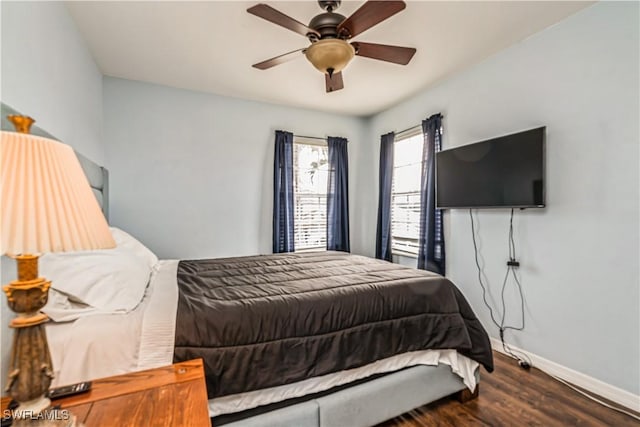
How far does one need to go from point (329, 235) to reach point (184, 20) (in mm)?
2873

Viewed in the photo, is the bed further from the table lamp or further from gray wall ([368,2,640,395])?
gray wall ([368,2,640,395])

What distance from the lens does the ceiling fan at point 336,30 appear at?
1622mm

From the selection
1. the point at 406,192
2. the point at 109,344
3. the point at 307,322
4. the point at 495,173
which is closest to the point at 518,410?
the point at 307,322

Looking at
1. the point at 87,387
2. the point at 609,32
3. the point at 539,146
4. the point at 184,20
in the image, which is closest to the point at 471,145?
the point at 539,146

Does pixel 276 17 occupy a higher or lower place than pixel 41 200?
higher

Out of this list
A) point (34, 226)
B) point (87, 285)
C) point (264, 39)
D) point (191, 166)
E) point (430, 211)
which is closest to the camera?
point (34, 226)

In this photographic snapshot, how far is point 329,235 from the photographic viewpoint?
4.18 m

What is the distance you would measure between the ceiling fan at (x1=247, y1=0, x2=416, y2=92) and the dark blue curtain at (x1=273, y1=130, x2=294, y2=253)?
1710mm

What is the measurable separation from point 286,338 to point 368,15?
1758 millimetres

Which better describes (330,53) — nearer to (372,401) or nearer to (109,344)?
(109,344)

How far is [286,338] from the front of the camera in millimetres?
1406

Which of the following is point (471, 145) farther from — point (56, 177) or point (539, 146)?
point (56, 177)

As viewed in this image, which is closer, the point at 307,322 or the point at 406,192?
the point at 307,322

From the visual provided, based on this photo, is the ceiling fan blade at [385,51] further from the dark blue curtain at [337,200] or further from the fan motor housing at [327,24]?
the dark blue curtain at [337,200]
